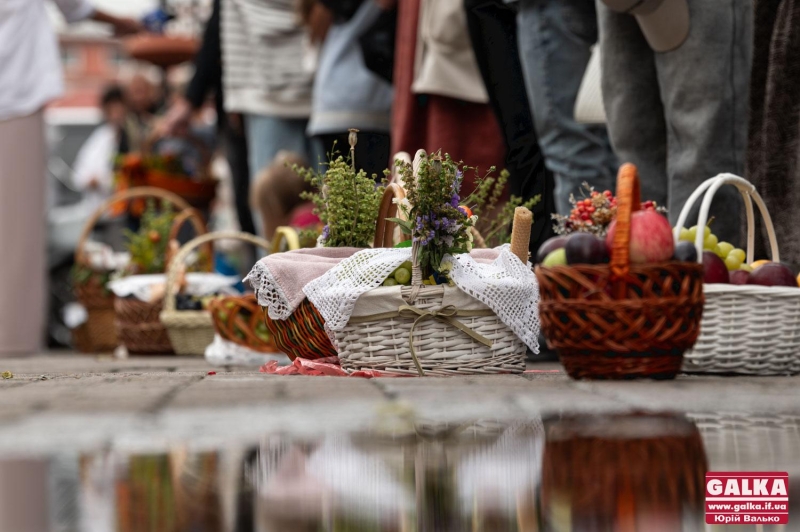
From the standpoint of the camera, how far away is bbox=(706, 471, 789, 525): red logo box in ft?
4.92

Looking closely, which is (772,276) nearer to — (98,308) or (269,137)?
(269,137)

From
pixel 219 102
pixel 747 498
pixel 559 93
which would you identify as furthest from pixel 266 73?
pixel 747 498

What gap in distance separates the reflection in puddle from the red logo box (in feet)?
0.07

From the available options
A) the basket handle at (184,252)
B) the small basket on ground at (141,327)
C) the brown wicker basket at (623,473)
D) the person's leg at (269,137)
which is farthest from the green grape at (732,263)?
the person's leg at (269,137)

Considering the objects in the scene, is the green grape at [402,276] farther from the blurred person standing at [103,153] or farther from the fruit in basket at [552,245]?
the blurred person standing at [103,153]

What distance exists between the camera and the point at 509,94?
4.72m

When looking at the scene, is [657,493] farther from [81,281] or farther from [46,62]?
[81,281]

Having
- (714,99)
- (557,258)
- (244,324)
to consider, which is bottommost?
(244,324)

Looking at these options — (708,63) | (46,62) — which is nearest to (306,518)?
(708,63)

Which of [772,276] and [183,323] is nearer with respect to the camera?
[772,276]

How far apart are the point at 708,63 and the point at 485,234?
3.11ft

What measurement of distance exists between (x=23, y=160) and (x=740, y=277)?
13.4ft

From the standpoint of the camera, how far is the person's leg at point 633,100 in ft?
13.0

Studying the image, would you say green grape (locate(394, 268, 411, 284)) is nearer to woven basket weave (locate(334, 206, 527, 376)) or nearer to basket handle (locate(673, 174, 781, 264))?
woven basket weave (locate(334, 206, 527, 376))
